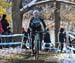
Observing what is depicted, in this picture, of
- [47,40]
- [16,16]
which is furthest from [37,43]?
[16,16]

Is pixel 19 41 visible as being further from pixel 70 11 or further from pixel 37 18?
pixel 70 11

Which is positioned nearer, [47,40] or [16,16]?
[47,40]

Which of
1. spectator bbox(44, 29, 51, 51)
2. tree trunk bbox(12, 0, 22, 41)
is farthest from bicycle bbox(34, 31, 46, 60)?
tree trunk bbox(12, 0, 22, 41)

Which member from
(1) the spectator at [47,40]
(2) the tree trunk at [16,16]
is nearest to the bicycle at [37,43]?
(1) the spectator at [47,40]

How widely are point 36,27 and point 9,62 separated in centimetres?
216

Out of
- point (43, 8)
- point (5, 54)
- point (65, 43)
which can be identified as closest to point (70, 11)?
point (43, 8)

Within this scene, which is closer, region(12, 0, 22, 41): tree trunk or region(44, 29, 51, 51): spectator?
region(44, 29, 51, 51): spectator

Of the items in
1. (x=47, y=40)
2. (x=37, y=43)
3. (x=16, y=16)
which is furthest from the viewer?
(x=16, y=16)

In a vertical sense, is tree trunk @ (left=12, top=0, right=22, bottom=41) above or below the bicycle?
above

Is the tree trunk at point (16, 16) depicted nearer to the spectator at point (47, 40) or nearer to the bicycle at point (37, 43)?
the spectator at point (47, 40)

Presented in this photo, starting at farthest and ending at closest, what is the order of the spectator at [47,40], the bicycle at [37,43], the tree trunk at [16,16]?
the tree trunk at [16,16] < the spectator at [47,40] < the bicycle at [37,43]

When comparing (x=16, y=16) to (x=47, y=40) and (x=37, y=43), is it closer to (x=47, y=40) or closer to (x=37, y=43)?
(x=47, y=40)

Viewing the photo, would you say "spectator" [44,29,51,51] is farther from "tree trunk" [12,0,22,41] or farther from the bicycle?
"tree trunk" [12,0,22,41]

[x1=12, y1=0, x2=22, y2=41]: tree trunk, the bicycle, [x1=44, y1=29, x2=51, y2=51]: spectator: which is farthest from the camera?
[x1=12, y1=0, x2=22, y2=41]: tree trunk
